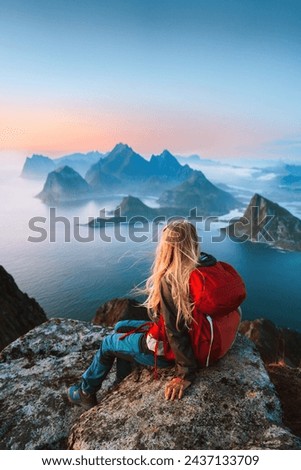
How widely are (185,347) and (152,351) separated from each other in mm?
775

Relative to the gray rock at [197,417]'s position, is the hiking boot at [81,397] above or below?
below

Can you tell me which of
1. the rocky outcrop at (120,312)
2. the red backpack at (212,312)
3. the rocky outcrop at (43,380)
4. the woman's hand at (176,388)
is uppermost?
the red backpack at (212,312)

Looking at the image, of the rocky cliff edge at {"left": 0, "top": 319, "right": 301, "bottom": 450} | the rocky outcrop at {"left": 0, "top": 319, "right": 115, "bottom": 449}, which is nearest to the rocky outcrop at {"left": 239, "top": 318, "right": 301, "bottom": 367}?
the rocky outcrop at {"left": 0, "top": 319, "right": 115, "bottom": 449}

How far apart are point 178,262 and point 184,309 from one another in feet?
2.35

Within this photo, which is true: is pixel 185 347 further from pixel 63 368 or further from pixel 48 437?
pixel 63 368

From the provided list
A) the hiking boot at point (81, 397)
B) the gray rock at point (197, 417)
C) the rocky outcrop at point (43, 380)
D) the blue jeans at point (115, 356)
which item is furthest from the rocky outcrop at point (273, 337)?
the blue jeans at point (115, 356)

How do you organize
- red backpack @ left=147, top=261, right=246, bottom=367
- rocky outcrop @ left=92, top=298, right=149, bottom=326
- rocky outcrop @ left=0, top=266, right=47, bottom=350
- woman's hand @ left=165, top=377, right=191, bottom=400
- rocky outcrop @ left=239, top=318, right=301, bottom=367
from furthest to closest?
1. rocky outcrop @ left=92, top=298, right=149, bottom=326
2. rocky outcrop @ left=239, top=318, right=301, bottom=367
3. rocky outcrop @ left=0, top=266, right=47, bottom=350
4. woman's hand @ left=165, top=377, right=191, bottom=400
5. red backpack @ left=147, top=261, right=246, bottom=367

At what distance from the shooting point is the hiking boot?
233 inches

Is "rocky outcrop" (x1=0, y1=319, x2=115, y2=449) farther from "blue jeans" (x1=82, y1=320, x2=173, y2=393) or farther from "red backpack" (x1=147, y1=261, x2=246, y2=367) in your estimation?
"red backpack" (x1=147, y1=261, x2=246, y2=367)

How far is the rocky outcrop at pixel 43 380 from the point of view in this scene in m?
5.56

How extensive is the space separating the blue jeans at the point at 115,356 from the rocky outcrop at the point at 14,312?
29.1m

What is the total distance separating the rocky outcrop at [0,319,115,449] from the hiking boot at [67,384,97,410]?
21 cm

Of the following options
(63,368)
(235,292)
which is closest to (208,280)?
(235,292)

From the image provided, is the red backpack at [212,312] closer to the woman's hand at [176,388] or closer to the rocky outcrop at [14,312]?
the woman's hand at [176,388]
